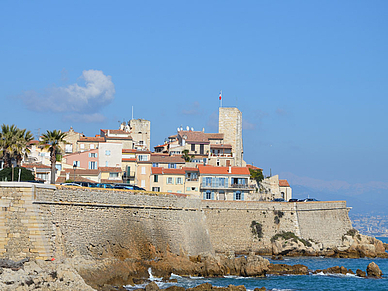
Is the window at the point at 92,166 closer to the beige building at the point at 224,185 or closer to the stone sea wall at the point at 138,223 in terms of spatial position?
the beige building at the point at 224,185

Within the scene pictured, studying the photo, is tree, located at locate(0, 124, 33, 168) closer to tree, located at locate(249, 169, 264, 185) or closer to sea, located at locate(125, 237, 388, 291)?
sea, located at locate(125, 237, 388, 291)

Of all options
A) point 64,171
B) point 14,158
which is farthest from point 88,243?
point 64,171

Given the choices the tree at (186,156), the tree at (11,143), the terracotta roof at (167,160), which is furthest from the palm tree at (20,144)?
the tree at (186,156)

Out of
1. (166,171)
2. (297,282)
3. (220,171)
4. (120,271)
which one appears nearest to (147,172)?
(166,171)

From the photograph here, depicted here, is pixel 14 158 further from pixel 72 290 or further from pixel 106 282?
pixel 72 290

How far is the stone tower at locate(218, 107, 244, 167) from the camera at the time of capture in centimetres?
9931

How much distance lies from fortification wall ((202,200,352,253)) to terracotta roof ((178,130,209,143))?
2686cm

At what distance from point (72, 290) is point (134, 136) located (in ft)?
234

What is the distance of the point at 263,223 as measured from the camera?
65125 mm

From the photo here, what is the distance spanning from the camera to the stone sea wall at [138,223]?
3456 centimetres

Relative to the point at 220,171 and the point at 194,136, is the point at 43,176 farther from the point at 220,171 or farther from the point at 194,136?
the point at 194,136

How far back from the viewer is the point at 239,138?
99938mm

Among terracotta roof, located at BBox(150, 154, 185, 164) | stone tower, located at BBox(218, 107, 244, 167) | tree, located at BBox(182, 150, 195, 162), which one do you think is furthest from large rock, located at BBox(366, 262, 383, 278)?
stone tower, located at BBox(218, 107, 244, 167)

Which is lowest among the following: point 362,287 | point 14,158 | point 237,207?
point 362,287
